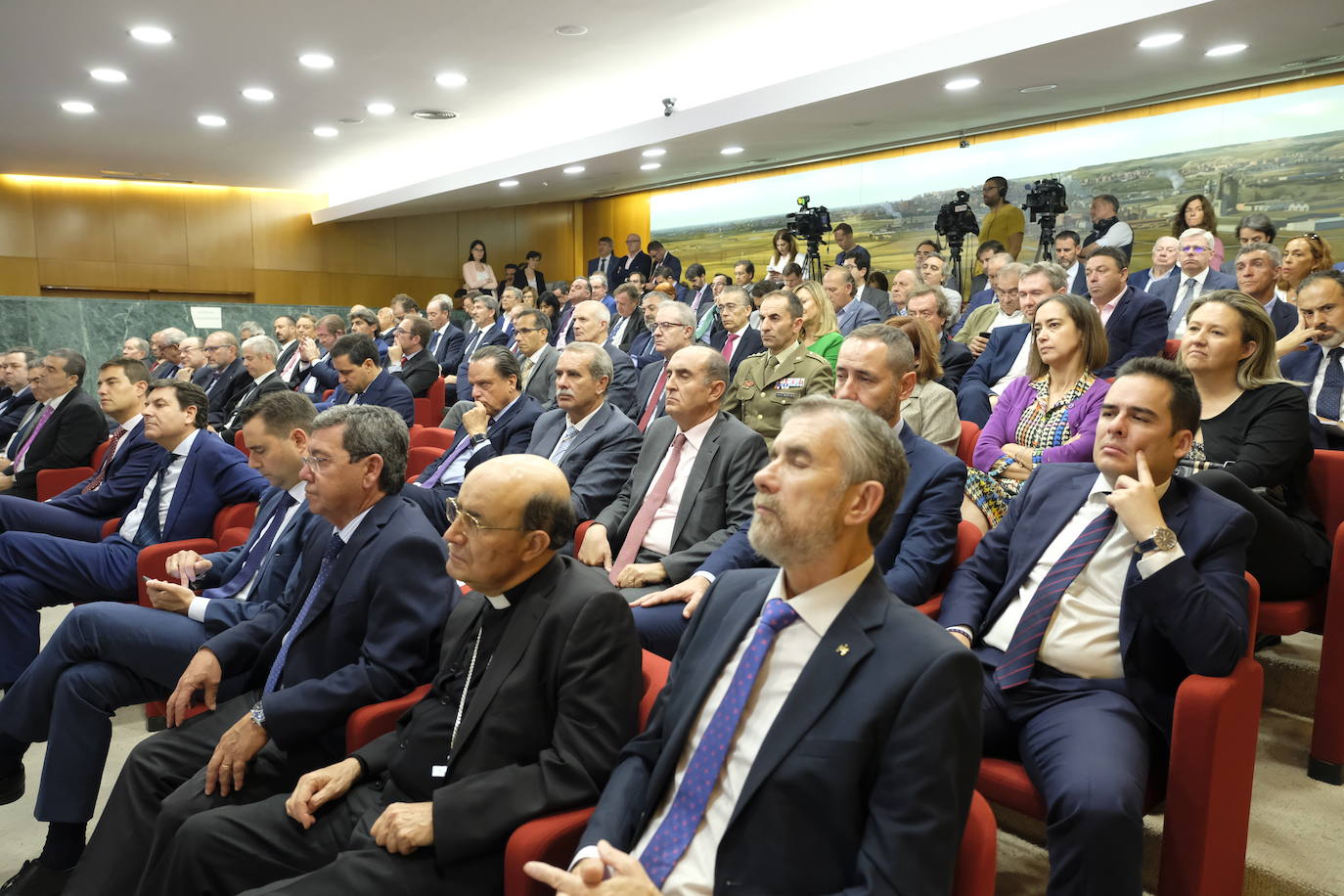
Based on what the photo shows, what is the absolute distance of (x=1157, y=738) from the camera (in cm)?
180

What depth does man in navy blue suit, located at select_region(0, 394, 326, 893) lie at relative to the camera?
7.35ft

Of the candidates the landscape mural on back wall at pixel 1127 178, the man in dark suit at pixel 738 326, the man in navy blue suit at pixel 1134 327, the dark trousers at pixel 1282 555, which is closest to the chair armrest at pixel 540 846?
the dark trousers at pixel 1282 555

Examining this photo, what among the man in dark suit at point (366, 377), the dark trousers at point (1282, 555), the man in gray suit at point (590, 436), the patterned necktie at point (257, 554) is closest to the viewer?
the dark trousers at point (1282, 555)

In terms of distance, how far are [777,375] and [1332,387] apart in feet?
6.69

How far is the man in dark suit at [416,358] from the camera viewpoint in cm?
659

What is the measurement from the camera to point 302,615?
2.15m

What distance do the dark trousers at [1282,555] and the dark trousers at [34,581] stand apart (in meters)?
3.73

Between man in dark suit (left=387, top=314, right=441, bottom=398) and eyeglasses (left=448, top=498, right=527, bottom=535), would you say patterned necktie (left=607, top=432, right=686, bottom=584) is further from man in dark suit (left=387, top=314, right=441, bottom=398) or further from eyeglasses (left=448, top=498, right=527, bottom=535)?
man in dark suit (left=387, top=314, right=441, bottom=398)

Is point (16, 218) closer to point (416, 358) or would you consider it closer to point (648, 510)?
point (416, 358)

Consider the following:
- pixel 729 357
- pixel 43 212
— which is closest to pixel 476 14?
pixel 729 357

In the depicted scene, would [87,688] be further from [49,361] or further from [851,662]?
[49,361]

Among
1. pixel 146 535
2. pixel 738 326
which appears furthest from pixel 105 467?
pixel 738 326

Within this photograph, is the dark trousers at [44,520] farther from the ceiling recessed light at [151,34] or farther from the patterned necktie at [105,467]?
the ceiling recessed light at [151,34]

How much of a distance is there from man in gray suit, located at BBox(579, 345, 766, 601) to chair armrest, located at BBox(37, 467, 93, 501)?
3.26m
